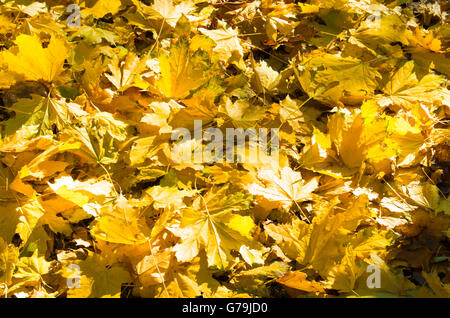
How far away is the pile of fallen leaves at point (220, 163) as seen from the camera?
0.98m

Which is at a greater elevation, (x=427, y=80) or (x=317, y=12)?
(x=317, y=12)

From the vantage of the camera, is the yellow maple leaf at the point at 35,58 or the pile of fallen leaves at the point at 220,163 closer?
the pile of fallen leaves at the point at 220,163

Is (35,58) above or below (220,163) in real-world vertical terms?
above

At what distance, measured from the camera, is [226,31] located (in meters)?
1.44

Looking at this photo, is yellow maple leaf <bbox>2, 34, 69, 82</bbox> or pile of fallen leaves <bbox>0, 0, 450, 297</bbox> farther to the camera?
yellow maple leaf <bbox>2, 34, 69, 82</bbox>

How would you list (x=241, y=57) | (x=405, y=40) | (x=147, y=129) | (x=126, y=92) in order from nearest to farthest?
(x=147, y=129) → (x=126, y=92) → (x=241, y=57) → (x=405, y=40)

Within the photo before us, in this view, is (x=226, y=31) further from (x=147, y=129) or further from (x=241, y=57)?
(x=147, y=129)

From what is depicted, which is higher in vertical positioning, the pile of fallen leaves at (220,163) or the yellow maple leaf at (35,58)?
the yellow maple leaf at (35,58)

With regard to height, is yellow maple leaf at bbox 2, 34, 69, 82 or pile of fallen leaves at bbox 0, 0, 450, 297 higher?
yellow maple leaf at bbox 2, 34, 69, 82

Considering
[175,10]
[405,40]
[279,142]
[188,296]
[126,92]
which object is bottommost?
[188,296]

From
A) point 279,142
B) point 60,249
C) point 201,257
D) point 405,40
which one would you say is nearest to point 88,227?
point 60,249

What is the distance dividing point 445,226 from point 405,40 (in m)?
0.78

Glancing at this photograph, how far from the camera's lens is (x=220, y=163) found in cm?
116

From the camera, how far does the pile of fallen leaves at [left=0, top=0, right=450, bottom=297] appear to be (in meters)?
0.98
